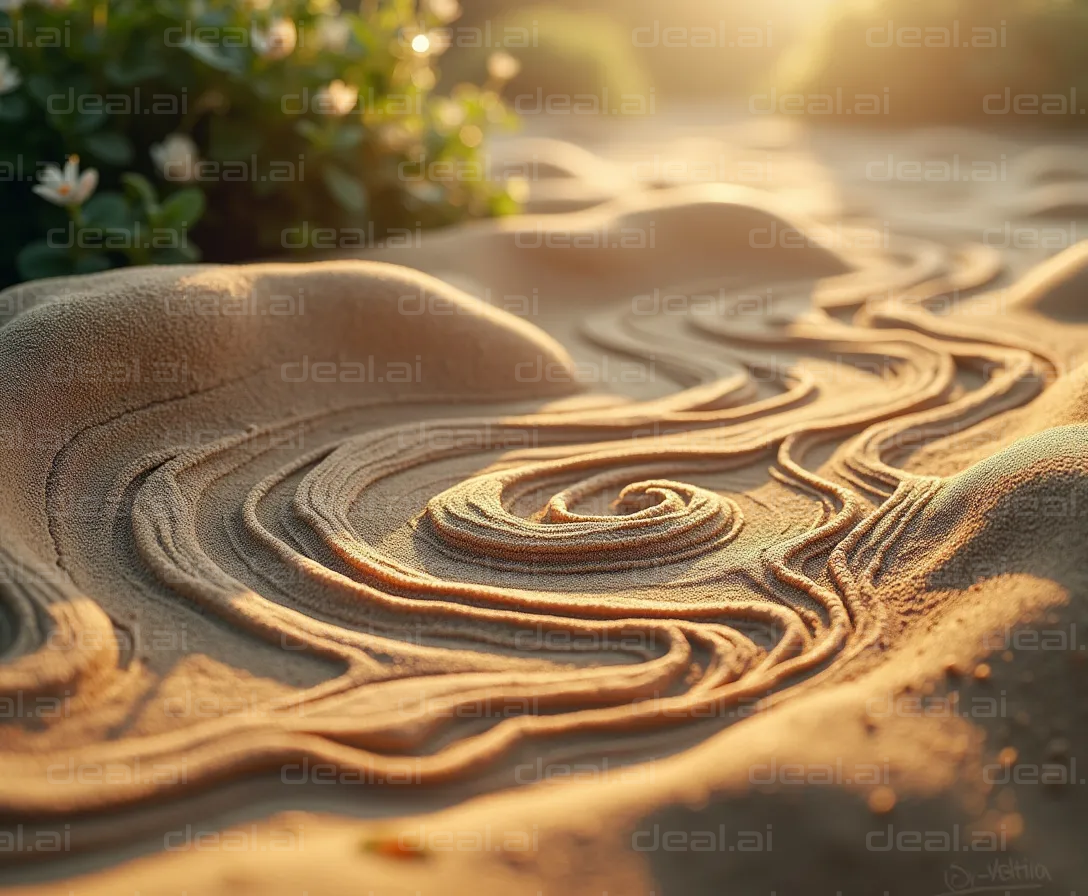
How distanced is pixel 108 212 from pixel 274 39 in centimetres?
77

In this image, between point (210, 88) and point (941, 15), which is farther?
point (941, 15)

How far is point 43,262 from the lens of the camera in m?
3.17

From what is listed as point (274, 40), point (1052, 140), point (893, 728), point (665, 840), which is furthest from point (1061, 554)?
point (1052, 140)

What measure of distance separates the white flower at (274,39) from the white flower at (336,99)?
0.65ft

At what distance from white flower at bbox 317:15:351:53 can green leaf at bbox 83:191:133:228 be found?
1029mm

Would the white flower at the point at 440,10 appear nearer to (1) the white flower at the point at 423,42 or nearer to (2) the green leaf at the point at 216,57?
(1) the white flower at the point at 423,42

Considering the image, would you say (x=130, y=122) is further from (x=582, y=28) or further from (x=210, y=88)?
(x=582, y=28)

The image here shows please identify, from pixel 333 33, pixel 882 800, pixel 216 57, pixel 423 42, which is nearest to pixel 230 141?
pixel 216 57

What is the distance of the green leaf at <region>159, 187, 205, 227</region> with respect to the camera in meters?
3.19

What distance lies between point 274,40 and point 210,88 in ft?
1.31

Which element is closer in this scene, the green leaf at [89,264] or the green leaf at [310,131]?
the green leaf at [89,264]

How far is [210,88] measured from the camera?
11.9ft

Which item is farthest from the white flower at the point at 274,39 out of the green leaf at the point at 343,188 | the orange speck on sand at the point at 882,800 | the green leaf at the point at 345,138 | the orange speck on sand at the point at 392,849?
the orange speck on sand at the point at 882,800

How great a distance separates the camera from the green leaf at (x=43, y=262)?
10.3 feet
